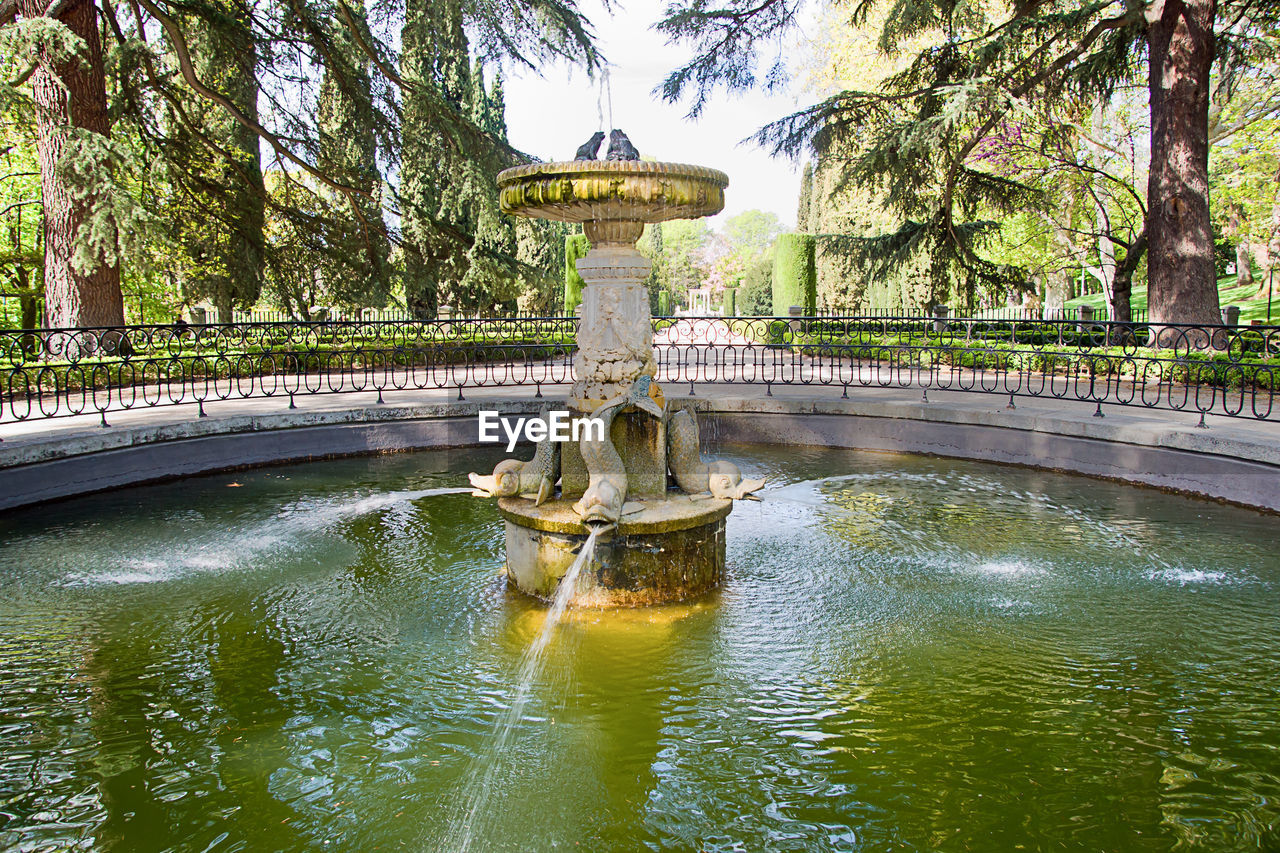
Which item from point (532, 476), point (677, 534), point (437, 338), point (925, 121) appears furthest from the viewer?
point (437, 338)

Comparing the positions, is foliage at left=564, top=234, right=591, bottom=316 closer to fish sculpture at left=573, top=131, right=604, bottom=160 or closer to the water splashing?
fish sculpture at left=573, top=131, right=604, bottom=160

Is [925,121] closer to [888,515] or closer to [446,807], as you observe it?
[888,515]

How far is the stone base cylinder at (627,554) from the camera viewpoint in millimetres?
5285

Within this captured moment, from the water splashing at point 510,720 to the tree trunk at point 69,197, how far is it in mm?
11576

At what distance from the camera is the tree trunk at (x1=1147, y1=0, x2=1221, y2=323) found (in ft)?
47.3

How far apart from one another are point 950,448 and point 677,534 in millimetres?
5652

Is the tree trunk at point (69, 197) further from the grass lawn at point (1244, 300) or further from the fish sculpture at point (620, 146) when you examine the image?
the grass lawn at point (1244, 300)

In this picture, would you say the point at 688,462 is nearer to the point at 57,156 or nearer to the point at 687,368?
the point at 687,368

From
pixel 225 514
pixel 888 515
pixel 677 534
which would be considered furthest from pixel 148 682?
pixel 888 515

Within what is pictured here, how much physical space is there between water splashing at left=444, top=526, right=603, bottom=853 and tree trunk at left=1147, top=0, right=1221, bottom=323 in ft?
44.9

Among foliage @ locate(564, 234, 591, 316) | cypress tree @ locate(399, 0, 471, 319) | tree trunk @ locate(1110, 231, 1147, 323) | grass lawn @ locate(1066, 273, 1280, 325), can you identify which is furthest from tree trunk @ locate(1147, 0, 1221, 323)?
foliage @ locate(564, 234, 591, 316)

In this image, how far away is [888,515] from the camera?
7.46 metres

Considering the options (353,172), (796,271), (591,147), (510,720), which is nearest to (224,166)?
(353,172)

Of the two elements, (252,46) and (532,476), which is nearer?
(532,476)
